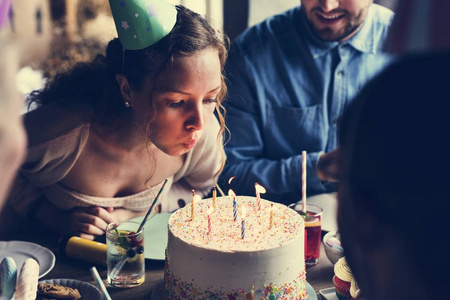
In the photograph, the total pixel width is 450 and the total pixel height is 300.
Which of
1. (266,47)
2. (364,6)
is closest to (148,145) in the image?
(266,47)

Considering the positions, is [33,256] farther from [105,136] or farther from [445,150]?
[445,150]

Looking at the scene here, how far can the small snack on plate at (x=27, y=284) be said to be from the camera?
119 centimetres

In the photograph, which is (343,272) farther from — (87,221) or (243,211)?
(87,221)

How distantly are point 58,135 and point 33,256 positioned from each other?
0.41 metres

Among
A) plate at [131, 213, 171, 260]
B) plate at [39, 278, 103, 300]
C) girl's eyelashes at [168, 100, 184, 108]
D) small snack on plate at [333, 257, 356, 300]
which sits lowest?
plate at [131, 213, 171, 260]

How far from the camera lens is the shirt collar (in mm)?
2426

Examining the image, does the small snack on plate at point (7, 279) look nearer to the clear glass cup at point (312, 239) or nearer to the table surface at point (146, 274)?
the table surface at point (146, 274)

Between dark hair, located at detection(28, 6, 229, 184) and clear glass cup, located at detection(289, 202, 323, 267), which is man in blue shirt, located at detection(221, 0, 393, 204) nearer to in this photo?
dark hair, located at detection(28, 6, 229, 184)

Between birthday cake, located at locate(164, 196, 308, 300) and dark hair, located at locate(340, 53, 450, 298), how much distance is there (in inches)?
20.1

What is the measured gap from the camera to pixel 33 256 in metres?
1.51

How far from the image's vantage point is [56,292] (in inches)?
50.2

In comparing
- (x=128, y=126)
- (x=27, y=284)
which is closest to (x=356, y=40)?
(x=128, y=126)

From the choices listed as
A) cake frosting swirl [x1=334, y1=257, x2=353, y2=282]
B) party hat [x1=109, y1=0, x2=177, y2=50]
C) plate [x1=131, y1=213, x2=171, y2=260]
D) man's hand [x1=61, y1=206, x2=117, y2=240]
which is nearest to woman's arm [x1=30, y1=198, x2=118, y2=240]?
man's hand [x1=61, y1=206, x2=117, y2=240]

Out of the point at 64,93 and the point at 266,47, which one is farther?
the point at 266,47
